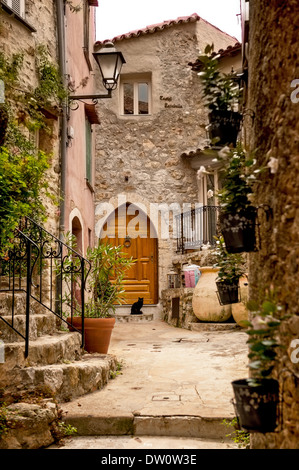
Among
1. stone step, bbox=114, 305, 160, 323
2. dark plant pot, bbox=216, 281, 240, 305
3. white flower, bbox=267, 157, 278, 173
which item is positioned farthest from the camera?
stone step, bbox=114, 305, 160, 323

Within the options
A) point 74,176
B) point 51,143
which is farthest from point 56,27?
point 74,176

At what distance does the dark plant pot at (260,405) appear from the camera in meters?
1.87

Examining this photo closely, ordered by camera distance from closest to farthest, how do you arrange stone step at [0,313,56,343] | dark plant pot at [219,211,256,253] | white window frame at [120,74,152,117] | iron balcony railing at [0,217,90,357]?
dark plant pot at [219,211,256,253]
stone step at [0,313,56,343]
iron balcony railing at [0,217,90,357]
white window frame at [120,74,152,117]

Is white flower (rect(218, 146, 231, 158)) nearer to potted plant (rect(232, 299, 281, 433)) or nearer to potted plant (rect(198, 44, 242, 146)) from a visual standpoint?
potted plant (rect(198, 44, 242, 146))

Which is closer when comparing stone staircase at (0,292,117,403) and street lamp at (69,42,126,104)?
stone staircase at (0,292,117,403)

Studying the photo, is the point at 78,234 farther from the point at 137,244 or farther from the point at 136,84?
the point at 136,84

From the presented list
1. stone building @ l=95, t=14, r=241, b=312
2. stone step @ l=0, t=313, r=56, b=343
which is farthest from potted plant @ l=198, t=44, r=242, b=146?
stone building @ l=95, t=14, r=241, b=312

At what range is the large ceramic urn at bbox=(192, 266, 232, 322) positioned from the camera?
8227mm

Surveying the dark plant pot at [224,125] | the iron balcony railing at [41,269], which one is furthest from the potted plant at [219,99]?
the iron balcony railing at [41,269]

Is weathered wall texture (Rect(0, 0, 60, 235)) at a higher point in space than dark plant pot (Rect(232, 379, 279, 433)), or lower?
higher

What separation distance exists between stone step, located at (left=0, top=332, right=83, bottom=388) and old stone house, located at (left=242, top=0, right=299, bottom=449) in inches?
78.8

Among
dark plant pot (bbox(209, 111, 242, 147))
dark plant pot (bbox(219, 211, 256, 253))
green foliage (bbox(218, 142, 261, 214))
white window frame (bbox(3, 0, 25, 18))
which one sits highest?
white window frame (bbox(3, 0, 25, 18))
